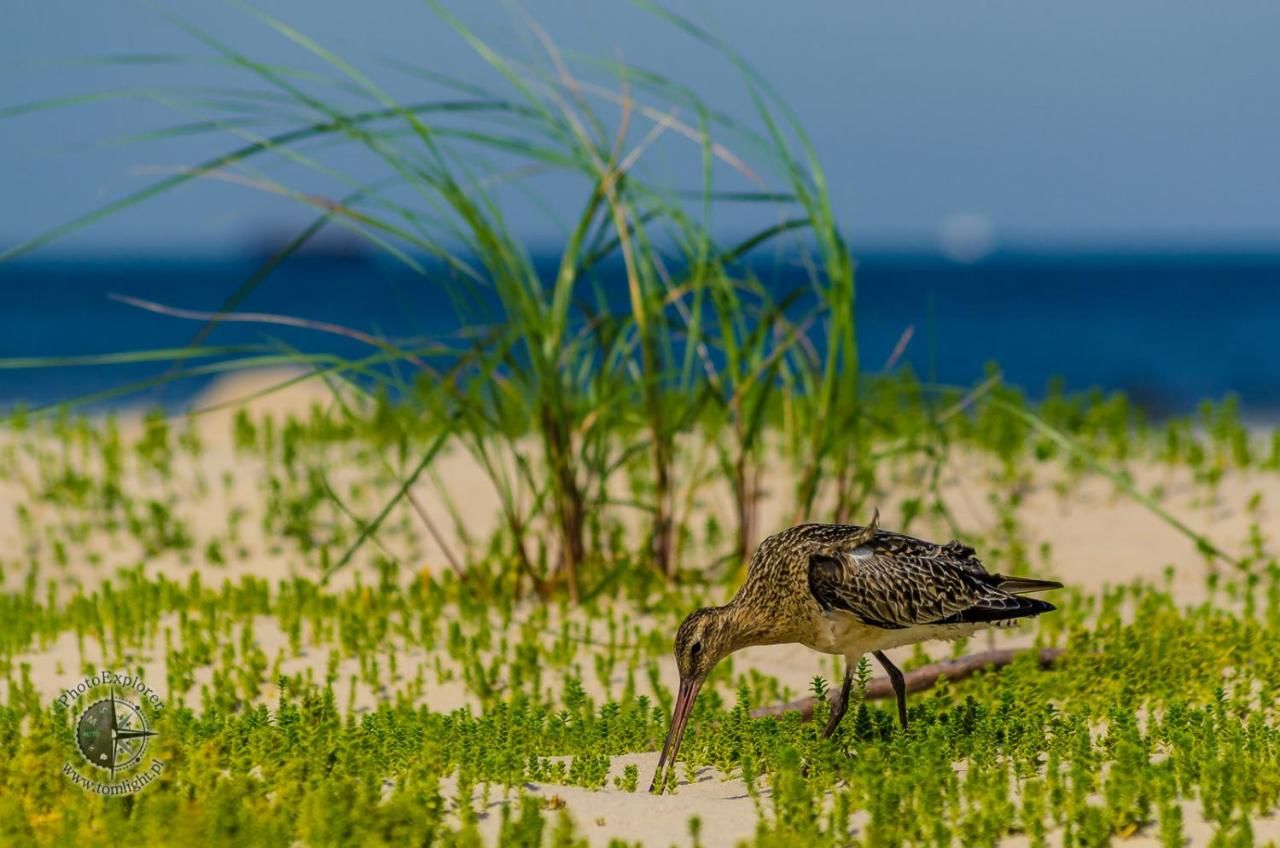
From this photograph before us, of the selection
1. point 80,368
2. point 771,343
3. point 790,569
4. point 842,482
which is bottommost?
point 790,569

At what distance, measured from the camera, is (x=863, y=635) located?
487cm

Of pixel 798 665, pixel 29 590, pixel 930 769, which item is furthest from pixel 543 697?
pixel 29 590

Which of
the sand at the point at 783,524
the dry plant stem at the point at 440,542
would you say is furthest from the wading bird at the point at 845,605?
the dry plant stem at the point at 440,542

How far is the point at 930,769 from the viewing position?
4.38 metres

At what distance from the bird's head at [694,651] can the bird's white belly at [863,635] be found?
1.13ft

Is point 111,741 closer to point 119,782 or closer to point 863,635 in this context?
point 119,782

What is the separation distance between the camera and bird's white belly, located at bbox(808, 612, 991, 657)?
4.82 metres

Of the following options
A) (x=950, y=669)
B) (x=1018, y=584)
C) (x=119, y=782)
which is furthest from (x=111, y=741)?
(x=950, y=669)

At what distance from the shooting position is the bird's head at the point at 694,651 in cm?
484

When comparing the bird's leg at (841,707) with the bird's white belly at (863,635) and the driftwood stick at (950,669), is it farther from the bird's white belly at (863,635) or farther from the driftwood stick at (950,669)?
the driftwood stick at (950,669)

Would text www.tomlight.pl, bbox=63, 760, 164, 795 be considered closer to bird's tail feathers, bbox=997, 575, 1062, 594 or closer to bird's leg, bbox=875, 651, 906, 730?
bird's leg, bbox=875, 651, 906, 730

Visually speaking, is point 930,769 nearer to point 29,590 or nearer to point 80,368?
point 29,590

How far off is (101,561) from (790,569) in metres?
6.25

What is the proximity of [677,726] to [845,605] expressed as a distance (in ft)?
2.38
